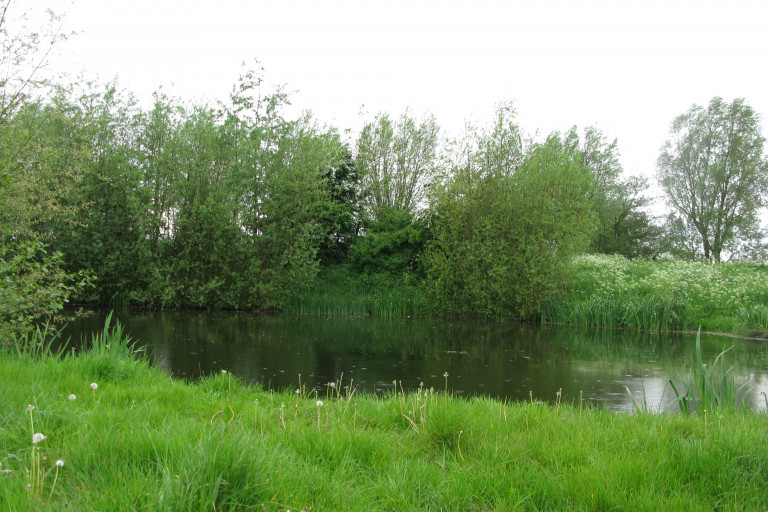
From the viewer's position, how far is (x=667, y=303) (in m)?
15.7

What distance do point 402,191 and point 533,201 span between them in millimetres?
10184

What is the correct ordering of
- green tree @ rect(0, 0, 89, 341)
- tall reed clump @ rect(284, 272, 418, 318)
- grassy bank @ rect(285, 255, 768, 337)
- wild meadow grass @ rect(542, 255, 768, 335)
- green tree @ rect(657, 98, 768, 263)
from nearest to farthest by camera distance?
green tree @ rect(0, 0, 89, 341) → wild meadow grass @ rect(542, 255, 768, 335) → grassy bank @ rect(285, 255, 768, 337) → tall reed clump @ rect(284, 272, 418, 318) → green tree @ rect(657, 98, 768, 263)

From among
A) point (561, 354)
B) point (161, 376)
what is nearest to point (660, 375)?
point (561, 354)

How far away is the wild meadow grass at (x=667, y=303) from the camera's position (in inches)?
607

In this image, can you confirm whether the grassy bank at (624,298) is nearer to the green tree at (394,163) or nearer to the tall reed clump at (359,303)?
the tall reed clump at (359,303)

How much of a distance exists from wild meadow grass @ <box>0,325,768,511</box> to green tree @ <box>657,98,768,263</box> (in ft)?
113

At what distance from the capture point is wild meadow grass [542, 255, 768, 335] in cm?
1541

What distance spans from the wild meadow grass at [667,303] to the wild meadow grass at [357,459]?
12460mm

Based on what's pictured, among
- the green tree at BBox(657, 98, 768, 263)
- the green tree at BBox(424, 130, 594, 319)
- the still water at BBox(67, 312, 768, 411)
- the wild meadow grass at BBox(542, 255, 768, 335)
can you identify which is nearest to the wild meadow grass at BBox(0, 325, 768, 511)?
→ the still water at BBox(67, 312, 768, 411)

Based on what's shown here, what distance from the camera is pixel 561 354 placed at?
1076cm

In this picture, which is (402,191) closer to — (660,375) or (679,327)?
(679,327)

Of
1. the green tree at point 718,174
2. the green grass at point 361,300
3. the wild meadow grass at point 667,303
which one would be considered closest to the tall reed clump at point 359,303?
the green grass at point 361,300

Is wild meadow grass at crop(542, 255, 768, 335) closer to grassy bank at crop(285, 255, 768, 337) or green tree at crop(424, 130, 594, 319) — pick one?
grassy bank at crop(285, 255, 768, 337)

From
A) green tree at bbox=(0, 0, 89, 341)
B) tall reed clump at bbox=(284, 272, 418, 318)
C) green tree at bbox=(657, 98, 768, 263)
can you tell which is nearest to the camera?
green tree at bbox=(0, 0, 89, 341)
